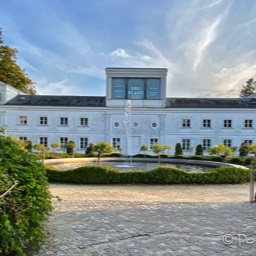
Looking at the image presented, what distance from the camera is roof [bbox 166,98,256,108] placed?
1118 inches

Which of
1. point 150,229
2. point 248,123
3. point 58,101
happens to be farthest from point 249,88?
point 150,229

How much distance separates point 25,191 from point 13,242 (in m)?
0.74

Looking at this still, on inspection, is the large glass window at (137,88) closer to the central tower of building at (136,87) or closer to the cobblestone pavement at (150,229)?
the central tower of building at (136,87)

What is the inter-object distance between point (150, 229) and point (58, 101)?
2742cm

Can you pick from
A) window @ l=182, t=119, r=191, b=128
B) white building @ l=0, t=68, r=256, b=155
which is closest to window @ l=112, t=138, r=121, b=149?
white building @ l=0, t=68, r=256, b=155

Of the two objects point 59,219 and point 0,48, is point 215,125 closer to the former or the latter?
point 59,219

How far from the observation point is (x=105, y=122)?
2806 cm

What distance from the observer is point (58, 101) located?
29.9m

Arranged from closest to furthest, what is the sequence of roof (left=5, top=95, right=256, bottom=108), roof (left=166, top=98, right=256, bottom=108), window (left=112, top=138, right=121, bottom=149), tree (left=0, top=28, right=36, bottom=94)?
1. window (left=112, top=138, right=121, bottom=149)
2. roof (left=166, top=98, right=256, bottom=108)
3. roof (left=5, top=95, right=256, bottom=108)
4. tree (left=0, top=28, right=36, bottom=94)

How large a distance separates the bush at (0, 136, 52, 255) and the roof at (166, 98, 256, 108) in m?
25.9

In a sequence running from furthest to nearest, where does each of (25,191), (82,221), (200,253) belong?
(82,221) < (200,253) < (25,191)

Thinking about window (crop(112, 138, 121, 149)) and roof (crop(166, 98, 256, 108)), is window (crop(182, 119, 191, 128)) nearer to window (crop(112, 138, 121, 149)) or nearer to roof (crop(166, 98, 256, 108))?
roof (crop(166, 98, 256, 108))

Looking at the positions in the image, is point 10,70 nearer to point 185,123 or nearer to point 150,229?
point 185,123

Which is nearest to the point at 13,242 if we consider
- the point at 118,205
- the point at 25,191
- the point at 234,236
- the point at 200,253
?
the point at 25,191
